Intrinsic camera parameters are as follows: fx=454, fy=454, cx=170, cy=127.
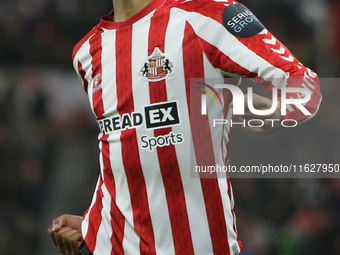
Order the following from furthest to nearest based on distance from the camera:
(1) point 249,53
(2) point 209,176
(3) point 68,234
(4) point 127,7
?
(3) point 68,234, (4) point 127,7, (2) point 209,176, (1) point 249,53

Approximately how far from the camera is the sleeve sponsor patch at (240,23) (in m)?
1.32

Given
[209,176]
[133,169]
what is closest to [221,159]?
[209,176]

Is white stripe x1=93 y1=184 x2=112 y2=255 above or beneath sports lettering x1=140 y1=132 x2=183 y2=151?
beneath

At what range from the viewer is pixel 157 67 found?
1.45m

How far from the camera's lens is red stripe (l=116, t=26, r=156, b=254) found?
1.47 meters

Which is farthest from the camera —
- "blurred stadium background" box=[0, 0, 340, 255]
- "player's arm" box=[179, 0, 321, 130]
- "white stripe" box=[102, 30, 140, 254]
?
"blurred stadium background" box=[0, 0, 340, 255]

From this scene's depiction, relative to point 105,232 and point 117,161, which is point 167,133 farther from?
point 105,232

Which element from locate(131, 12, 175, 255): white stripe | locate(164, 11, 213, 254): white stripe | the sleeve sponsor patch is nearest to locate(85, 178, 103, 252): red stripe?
locate(131, 12, 175, 255): white stripe

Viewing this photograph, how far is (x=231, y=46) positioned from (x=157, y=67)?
0.26m

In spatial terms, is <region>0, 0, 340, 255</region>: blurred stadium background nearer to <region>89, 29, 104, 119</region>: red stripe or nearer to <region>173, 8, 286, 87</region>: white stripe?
<region>89, 29, 104, 119</region>: red stripe

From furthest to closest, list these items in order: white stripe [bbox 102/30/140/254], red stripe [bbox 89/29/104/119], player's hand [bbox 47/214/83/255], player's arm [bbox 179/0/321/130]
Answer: player's hand [bbox 47/214/83/255] < red stripe [bbox 89/29/104/119] < white stripe [bbox 102/30/140/254] < player's arm [bbox 179/0/321/130]

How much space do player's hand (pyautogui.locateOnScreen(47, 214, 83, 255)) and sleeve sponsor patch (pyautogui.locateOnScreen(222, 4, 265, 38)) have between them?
96 cm

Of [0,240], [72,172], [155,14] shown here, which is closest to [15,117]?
[72,172]

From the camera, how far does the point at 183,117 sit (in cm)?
142
